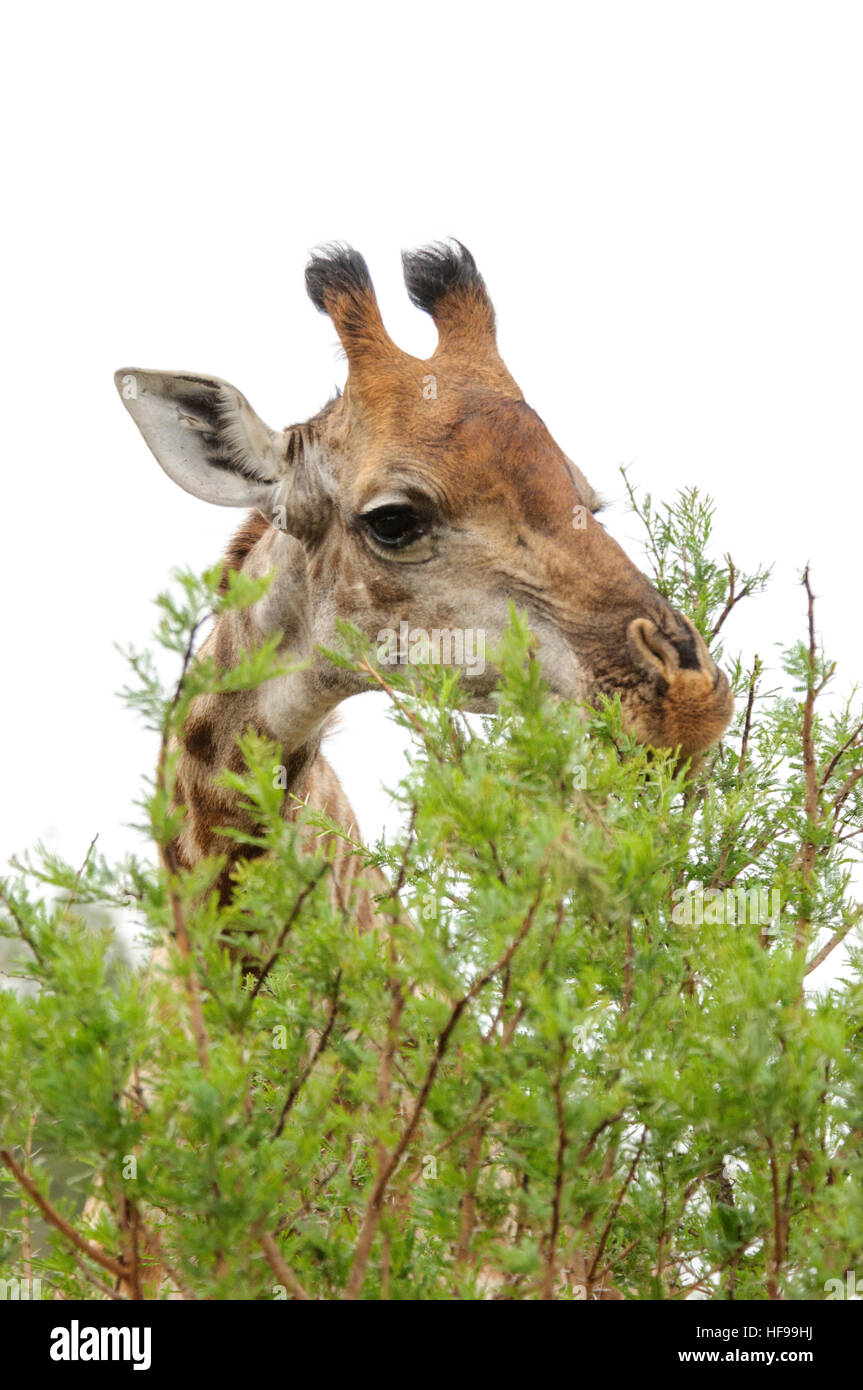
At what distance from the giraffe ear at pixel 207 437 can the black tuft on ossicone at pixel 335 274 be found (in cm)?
77

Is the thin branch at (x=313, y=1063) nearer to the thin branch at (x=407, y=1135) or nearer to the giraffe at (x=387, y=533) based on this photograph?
the thin branch at (x=407, y=1135)

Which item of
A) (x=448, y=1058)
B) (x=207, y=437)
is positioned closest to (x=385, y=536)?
(x=207, y=437)

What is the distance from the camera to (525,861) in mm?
1779

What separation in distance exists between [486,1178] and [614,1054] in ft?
1.03

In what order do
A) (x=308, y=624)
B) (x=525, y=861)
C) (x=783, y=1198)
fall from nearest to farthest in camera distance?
(x=525, y=861), (x=783, y=1198), (x=308, y=624)

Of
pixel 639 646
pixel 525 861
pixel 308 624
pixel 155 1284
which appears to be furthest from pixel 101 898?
pixel 308 624

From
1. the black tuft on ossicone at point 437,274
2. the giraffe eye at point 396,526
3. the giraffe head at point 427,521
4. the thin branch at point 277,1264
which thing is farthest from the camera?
the black tuft on ossicone at point 437,274

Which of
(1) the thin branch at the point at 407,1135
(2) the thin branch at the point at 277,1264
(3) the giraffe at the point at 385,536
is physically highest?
(3) the giraffe at the point at 385,536

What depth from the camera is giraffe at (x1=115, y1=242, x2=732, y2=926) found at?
419 cm

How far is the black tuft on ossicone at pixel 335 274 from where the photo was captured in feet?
17.5

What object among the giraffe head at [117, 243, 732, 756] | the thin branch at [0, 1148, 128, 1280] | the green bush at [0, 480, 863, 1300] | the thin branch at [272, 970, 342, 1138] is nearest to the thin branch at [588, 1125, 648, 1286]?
the green bush at [0, 480, 863, 1300]

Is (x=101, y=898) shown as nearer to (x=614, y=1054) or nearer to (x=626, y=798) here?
(x=614, y=1054)

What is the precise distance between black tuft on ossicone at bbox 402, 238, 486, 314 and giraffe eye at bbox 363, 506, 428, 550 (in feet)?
4.74

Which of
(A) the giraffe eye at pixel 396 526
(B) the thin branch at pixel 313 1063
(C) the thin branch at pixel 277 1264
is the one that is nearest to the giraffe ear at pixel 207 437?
(A) the giraffe eye at pixel 396 526
